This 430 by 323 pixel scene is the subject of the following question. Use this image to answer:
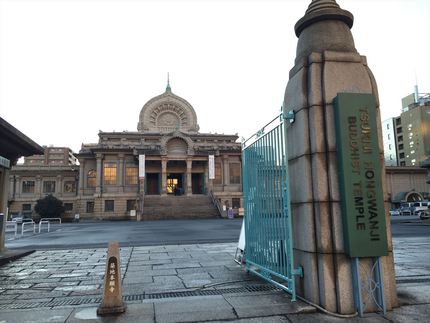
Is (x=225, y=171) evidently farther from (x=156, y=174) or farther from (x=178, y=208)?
(x=178, y=208)

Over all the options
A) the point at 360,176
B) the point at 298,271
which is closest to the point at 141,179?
the point at 298,271

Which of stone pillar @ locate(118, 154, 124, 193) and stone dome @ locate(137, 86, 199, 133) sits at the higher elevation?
stone dome @ locate(137, 86, 199, 133)

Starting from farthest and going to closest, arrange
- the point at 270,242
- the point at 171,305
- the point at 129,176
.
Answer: the point at 129,176 < the point at 270,242 < the point at 171,305

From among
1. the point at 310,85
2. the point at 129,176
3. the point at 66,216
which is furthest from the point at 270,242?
the point at 66,216

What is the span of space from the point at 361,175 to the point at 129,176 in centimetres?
4892

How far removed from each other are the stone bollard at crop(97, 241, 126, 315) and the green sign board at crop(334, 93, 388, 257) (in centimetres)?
320

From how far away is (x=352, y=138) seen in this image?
477 cm

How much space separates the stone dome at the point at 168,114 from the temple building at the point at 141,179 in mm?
3265

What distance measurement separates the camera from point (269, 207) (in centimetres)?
619

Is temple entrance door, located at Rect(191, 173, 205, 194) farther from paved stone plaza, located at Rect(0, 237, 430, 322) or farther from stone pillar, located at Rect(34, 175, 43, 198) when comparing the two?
paved stone plaza, located at Rect(0, 237, 430, 322)

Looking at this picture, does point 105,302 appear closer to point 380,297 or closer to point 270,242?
point 270,242

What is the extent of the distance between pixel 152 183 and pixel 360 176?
52488 millimetres

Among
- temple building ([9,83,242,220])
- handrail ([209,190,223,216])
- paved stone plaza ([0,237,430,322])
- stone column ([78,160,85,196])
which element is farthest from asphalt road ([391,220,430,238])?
stone column ([78,160,85,196])

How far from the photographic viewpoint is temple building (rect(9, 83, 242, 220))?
45.5 m
